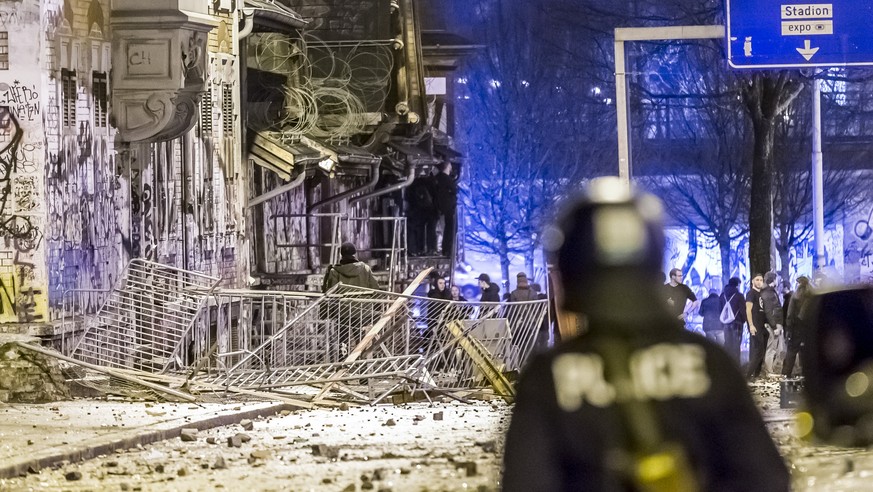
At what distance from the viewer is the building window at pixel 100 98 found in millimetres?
16578

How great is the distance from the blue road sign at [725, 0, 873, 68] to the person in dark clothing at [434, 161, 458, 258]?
20.8 meters

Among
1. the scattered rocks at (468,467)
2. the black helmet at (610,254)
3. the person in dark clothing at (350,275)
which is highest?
the black helmet at (610,254)

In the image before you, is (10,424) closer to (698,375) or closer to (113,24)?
(113,24)

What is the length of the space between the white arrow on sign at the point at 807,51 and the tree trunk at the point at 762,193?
284 inches

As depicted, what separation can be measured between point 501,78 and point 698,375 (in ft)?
142

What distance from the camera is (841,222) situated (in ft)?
146

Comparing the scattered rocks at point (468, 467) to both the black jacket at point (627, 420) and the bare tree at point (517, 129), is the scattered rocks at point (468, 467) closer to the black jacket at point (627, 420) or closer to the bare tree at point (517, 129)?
the black jacket at point (627, 420)

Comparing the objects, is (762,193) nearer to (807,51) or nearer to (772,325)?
(772,325)

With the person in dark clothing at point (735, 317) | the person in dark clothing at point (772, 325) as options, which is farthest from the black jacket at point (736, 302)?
the person in dark clothing at point (772, 325)

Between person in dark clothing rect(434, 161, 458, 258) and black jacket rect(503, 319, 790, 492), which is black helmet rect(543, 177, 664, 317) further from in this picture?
person in dark clothing rect(434, 161, 458, 258)

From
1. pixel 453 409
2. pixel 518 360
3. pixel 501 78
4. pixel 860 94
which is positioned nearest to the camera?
pixel 453 409

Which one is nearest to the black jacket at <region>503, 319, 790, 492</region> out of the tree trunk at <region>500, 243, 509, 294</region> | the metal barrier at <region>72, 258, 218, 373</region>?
the metal barrier at <region>72, 258, 218, 373</region>

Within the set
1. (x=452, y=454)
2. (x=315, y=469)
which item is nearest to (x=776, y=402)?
(x=452, y=454)

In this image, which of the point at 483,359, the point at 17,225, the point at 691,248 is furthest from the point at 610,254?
the point at 691,248
